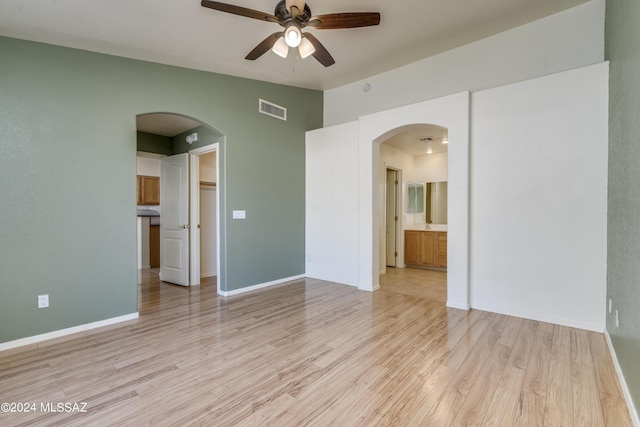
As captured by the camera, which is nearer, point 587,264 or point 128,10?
point 128,10

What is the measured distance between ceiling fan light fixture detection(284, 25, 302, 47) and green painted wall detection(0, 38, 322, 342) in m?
1.95

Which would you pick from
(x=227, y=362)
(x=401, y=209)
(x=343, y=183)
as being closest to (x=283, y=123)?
(x=343, y=183)

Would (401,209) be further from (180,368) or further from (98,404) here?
(98,404)

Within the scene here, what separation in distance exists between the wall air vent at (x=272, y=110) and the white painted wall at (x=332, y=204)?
0.59 metres

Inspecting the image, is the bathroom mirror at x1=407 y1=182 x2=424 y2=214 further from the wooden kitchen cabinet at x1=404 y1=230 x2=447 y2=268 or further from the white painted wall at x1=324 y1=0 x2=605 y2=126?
the white painted wall at x1=324 y1=0 x2=605 y2=126

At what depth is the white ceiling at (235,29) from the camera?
Answer: 2607mm

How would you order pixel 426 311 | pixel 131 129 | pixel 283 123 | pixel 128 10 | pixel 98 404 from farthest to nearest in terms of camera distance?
pixel 283 123 → pixel 426 311 → pixel 131 129 → pixel 128 10 → pixel 98 404

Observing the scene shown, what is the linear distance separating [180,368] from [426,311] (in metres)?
2.75

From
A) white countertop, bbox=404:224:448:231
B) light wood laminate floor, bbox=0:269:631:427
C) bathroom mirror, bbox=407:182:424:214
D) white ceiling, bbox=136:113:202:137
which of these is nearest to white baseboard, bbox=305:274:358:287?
light wood laminate floor, bbox=0:269:631:427

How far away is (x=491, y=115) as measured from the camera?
352 cm

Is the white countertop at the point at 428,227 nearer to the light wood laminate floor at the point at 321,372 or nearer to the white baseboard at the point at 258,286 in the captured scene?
the white baseboard at the point at 258,286

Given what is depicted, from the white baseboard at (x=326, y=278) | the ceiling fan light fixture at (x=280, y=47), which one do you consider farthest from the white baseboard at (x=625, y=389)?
the ceiling fan light fixture at (x=280, y=47)

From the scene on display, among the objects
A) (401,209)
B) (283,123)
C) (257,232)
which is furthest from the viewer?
(401,209)

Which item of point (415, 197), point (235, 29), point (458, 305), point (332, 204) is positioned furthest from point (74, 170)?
point (415, 197)
